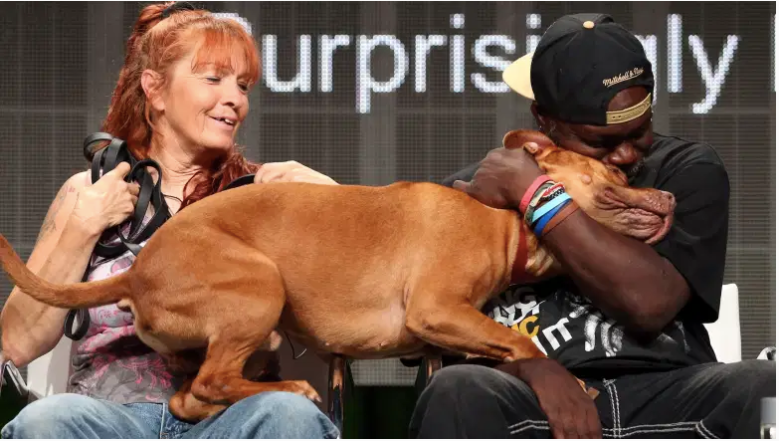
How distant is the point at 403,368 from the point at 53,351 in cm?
112

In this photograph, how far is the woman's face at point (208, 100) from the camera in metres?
2.96

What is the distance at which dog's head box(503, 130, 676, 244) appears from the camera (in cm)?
250

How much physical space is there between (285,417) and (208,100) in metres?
0.95

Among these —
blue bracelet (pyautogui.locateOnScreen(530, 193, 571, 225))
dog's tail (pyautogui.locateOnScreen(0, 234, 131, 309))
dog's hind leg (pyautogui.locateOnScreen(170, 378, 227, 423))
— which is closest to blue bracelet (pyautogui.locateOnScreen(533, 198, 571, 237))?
blue bracelet (pyautogui.locateOnScreen(530, 193, 571, 225))

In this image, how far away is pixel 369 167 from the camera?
3.80 meters

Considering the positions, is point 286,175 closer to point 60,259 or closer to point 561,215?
point 60,259

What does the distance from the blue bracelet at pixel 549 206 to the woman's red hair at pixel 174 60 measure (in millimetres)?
871

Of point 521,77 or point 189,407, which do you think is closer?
point 189,407

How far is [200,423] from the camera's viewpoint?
8.27ft

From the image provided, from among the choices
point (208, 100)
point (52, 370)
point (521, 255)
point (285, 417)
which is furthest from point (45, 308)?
point (521, 255)

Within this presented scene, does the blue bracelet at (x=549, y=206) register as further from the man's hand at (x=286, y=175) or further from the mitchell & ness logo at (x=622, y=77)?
the man's hand at (x=286, y=175)

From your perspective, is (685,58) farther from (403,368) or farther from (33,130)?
(33,130)

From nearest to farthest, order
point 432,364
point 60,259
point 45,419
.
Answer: point 45,419, point 432,364, point 60,259

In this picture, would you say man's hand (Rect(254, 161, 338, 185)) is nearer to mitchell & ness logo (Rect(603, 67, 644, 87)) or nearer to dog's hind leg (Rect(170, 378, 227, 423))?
dog's hind leg (Rect(170, 378, 227, 423))
